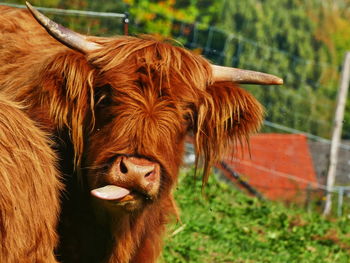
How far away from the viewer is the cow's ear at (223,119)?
4469 millimetres

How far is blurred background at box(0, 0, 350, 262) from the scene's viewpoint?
24.0 feet

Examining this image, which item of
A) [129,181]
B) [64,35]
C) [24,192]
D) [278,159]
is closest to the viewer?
[24,192]

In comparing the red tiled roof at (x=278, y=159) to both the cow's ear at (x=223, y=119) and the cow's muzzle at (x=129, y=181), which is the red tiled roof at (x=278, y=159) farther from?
the cow's muzzle at (x=129, y=181)

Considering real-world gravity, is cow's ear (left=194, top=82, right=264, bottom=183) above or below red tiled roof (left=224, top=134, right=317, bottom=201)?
above

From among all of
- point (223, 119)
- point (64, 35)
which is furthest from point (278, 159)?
point (64, 35)

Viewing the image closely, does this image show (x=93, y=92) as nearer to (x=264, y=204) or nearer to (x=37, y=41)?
(x=37, y=41)

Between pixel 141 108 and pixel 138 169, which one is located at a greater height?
pixel 141 108

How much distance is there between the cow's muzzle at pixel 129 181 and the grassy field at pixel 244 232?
220cm

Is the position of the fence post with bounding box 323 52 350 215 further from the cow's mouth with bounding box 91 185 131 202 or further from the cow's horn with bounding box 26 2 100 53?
the cow's mouth with bounding box 91 185 131 202

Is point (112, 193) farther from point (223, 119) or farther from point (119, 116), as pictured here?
point (223, 119)

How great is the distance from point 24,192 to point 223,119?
1.67 meters

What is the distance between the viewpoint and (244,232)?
23.4ft

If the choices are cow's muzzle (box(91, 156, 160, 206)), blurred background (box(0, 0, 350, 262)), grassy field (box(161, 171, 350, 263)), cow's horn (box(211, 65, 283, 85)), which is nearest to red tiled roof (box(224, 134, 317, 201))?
blurred background (box(0, 0, 350, 262))

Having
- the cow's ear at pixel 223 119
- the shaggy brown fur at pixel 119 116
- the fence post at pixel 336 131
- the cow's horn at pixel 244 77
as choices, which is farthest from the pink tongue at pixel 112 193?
the fence post at pixel 336 131
